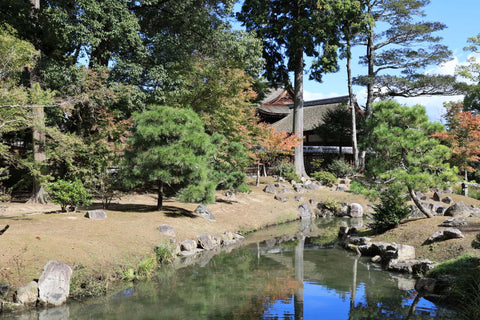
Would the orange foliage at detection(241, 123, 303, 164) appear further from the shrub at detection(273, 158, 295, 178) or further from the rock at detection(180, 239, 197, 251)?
the rock at detection(180, 239, 197, 251)

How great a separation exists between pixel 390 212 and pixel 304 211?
703 centimetres

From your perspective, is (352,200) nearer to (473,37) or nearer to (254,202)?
(254,202)

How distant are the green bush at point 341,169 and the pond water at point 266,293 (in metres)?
13.8

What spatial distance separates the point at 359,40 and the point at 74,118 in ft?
61.6

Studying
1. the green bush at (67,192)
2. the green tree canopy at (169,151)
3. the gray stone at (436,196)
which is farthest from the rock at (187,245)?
the gray stone at (436,196)

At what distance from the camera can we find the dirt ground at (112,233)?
292 inches

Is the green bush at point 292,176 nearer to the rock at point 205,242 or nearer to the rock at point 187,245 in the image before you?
the rock at point 205,242

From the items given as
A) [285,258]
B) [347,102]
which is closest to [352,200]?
[347,102]

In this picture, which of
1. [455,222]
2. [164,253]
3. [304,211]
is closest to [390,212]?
[455,222]

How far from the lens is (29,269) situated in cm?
694

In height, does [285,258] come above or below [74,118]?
below

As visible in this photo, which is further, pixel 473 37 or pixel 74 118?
pixel 473 37

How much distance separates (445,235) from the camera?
9375mm

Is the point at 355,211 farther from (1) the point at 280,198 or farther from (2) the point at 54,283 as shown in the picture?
(2) the point at 54,283
